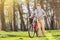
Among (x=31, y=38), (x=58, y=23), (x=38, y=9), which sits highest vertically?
(x=38, y=9)

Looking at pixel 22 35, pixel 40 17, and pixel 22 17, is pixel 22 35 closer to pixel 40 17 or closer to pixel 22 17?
pixel 22 17

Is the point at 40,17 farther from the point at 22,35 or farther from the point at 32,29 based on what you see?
the point at 22,35

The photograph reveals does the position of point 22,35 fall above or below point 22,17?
below

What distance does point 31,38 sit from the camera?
2.77 m

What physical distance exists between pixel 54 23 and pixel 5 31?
2.27ft

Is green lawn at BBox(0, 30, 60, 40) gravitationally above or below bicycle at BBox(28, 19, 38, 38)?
below

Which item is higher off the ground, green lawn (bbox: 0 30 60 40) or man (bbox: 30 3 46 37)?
man (bbox: 30 3 46 37)

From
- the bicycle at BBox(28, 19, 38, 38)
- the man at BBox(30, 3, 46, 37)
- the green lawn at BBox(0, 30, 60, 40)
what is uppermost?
the man at BBox(30, 3, 46, 37)

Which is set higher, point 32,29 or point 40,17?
Result: point 40,17

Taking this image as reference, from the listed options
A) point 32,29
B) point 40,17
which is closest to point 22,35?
point 32,29

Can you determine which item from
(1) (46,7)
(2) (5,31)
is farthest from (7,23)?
(1) (46,7)

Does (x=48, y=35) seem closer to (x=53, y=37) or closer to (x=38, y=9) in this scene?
(x=53, y=37)

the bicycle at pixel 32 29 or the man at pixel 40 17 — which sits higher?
the man at pixel 40 17

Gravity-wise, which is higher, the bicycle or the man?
the man
